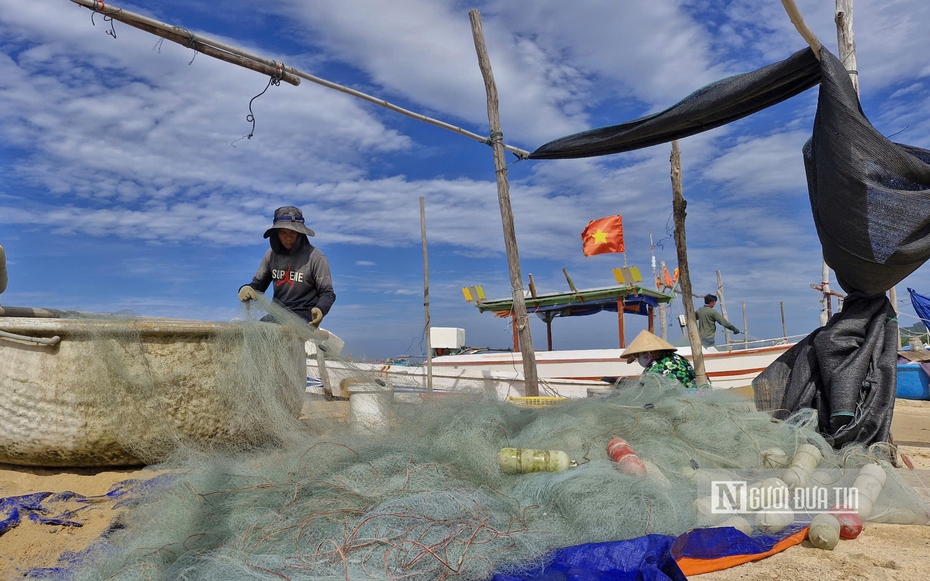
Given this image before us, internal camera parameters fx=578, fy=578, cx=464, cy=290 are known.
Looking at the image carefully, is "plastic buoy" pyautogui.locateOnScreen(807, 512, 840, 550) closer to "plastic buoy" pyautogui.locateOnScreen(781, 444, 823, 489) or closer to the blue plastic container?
"plastic buoy" pyautogui.locateOnScreen(781, 444, 823, 489)

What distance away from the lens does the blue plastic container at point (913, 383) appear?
1122 centimetres

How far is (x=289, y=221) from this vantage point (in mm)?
5016

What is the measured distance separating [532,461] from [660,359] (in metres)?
3.33

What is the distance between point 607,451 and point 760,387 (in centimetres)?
217

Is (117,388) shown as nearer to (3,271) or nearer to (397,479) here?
(3,271)

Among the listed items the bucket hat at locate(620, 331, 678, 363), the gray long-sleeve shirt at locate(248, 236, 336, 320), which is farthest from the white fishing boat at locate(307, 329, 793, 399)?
the gray long-sleeve shirt at locate(248, 236, 336, 320)

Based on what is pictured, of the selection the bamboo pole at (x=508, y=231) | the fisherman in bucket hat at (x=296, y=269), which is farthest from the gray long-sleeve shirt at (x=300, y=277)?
the bamboo pole at (x=508, y=231)

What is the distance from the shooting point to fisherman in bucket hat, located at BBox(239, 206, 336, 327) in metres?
5.05

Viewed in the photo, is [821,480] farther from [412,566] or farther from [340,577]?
[340,577]

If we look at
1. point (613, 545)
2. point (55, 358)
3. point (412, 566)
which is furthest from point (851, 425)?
point (55, 358)

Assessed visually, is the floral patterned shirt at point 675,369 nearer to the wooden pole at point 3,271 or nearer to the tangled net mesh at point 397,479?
the tangled net mesh at point 397,479

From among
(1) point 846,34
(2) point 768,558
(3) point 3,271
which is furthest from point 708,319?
(3) point 3,271

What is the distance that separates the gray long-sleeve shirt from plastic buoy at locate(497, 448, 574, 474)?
2529 mm

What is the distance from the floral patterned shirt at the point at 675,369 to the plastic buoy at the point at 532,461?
106 inches
